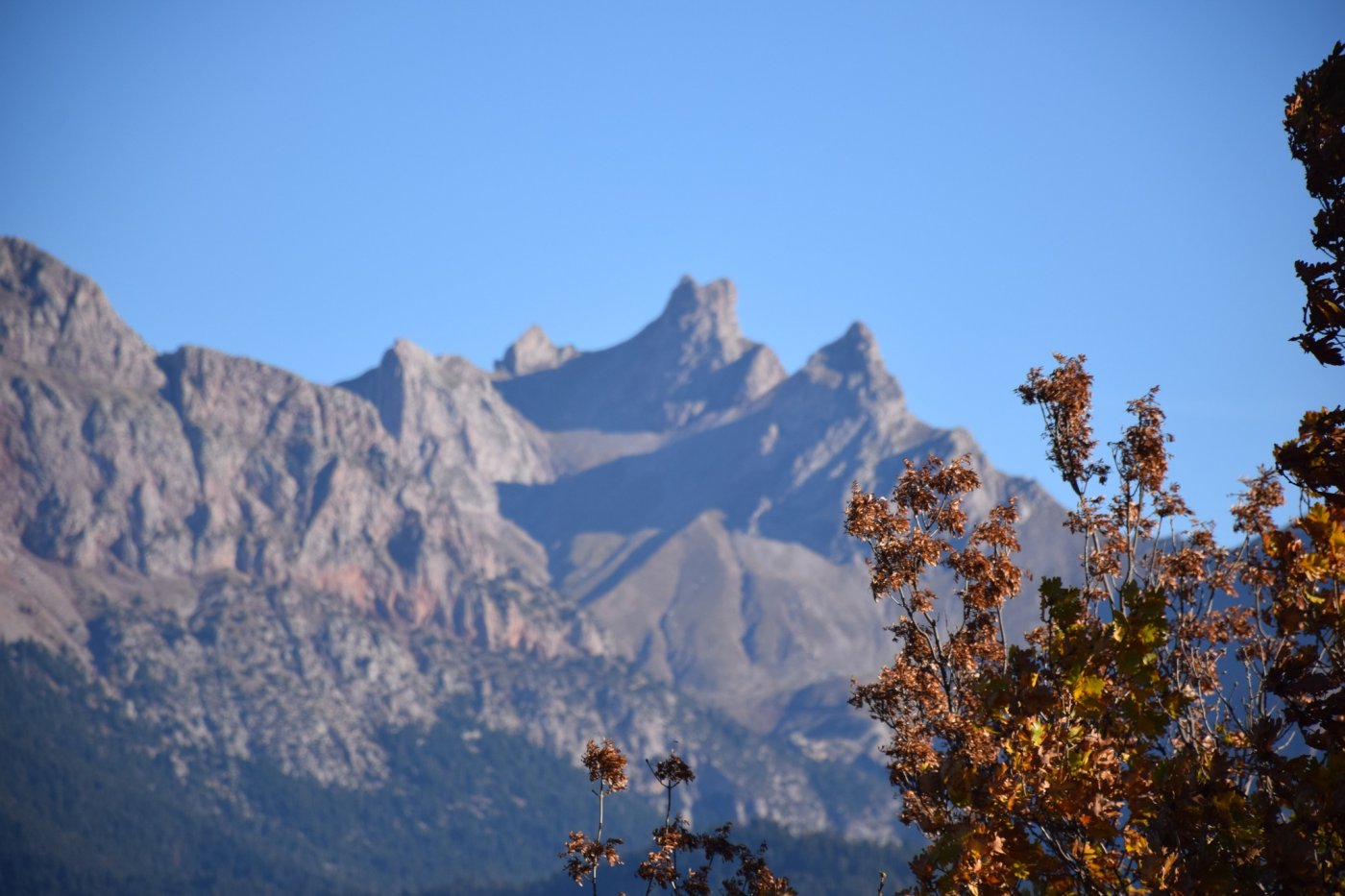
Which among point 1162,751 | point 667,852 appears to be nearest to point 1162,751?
point 1162,751

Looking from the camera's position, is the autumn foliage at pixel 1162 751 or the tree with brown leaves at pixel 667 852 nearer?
the autumn foliage at pixel 1162 751

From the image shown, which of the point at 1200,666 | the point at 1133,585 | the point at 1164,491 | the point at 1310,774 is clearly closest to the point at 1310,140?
the point at 1133,585

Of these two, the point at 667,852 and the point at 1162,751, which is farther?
the point at 667,852

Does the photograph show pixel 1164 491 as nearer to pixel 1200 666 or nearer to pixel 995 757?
pixel 1200 666

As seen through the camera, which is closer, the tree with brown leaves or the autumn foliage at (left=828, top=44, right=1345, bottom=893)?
the autumn foliage at (left=828, top=44, right=1345, bottom=893)

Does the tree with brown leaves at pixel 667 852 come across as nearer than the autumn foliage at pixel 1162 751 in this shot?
No

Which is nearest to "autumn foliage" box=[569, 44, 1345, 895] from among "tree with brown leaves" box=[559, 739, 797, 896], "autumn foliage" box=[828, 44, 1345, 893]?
"autumn foliage" box=[828, 44, 1345, 893]

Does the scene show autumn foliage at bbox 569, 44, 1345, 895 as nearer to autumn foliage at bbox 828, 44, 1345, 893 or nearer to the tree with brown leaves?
autumn foliage at bbox 828, 44, 1345, 893

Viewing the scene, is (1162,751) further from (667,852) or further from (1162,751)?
(667,852)

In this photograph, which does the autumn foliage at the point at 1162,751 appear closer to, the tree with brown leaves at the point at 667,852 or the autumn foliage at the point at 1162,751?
the autumn foliage at the point at 1162,751

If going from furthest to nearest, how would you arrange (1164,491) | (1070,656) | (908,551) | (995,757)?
(1164,491) < (908,551) < (995,757) < (1070,656)

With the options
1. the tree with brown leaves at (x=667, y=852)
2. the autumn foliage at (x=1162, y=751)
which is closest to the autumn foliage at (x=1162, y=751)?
the autumn foliage at (x=1162, y=751)

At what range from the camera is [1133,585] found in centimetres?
1803

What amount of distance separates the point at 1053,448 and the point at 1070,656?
9.92 m
